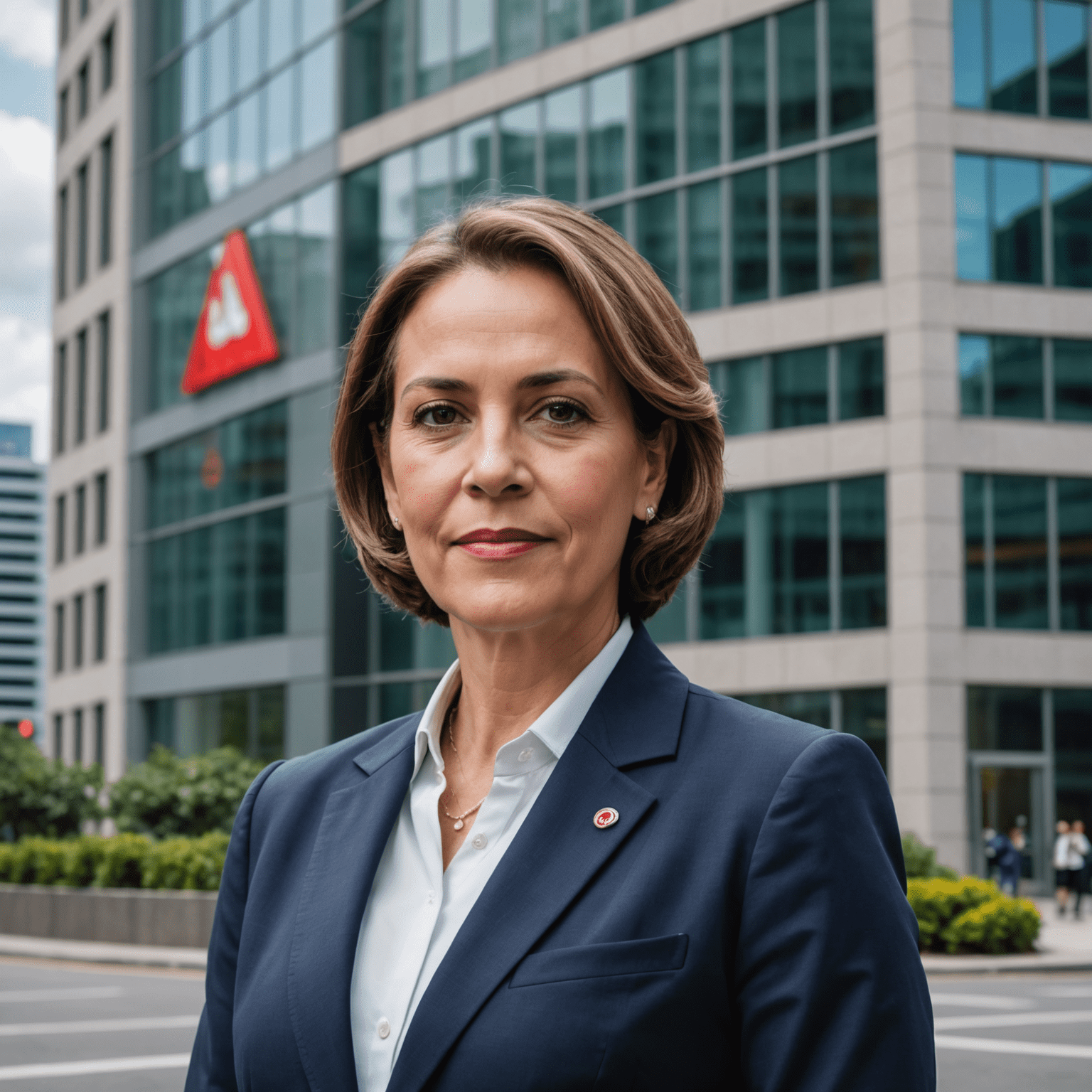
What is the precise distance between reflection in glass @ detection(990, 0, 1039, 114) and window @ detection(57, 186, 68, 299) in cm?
3499

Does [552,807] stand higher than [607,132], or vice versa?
[607,132]

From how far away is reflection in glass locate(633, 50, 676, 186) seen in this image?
34.8m

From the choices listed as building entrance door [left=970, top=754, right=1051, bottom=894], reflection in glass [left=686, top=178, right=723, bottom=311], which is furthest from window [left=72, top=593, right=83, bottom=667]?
building entrance door [left=970, top=754, right=1051, bottom=894]

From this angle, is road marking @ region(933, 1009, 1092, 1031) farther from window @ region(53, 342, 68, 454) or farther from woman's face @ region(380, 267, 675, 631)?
window @ region(53, 342, 68, 454)

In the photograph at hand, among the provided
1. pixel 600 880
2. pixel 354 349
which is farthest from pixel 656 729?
pixel 354 349

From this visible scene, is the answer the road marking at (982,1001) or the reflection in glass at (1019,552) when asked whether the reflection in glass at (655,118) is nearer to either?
the reflection in glass at (1019,552)

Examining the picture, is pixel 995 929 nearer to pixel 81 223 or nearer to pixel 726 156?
pixel 726 156

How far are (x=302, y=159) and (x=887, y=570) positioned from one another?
19.5 metres

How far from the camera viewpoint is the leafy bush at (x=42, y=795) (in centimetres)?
2942

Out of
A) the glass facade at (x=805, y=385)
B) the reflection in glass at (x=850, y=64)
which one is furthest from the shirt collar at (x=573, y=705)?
the reflection in glass at (x=850, y=64)

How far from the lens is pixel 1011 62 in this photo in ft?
106

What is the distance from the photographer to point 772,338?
3303 centimetres

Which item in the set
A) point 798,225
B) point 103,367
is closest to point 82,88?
point 103,367

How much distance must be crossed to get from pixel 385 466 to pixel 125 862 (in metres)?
22.4
